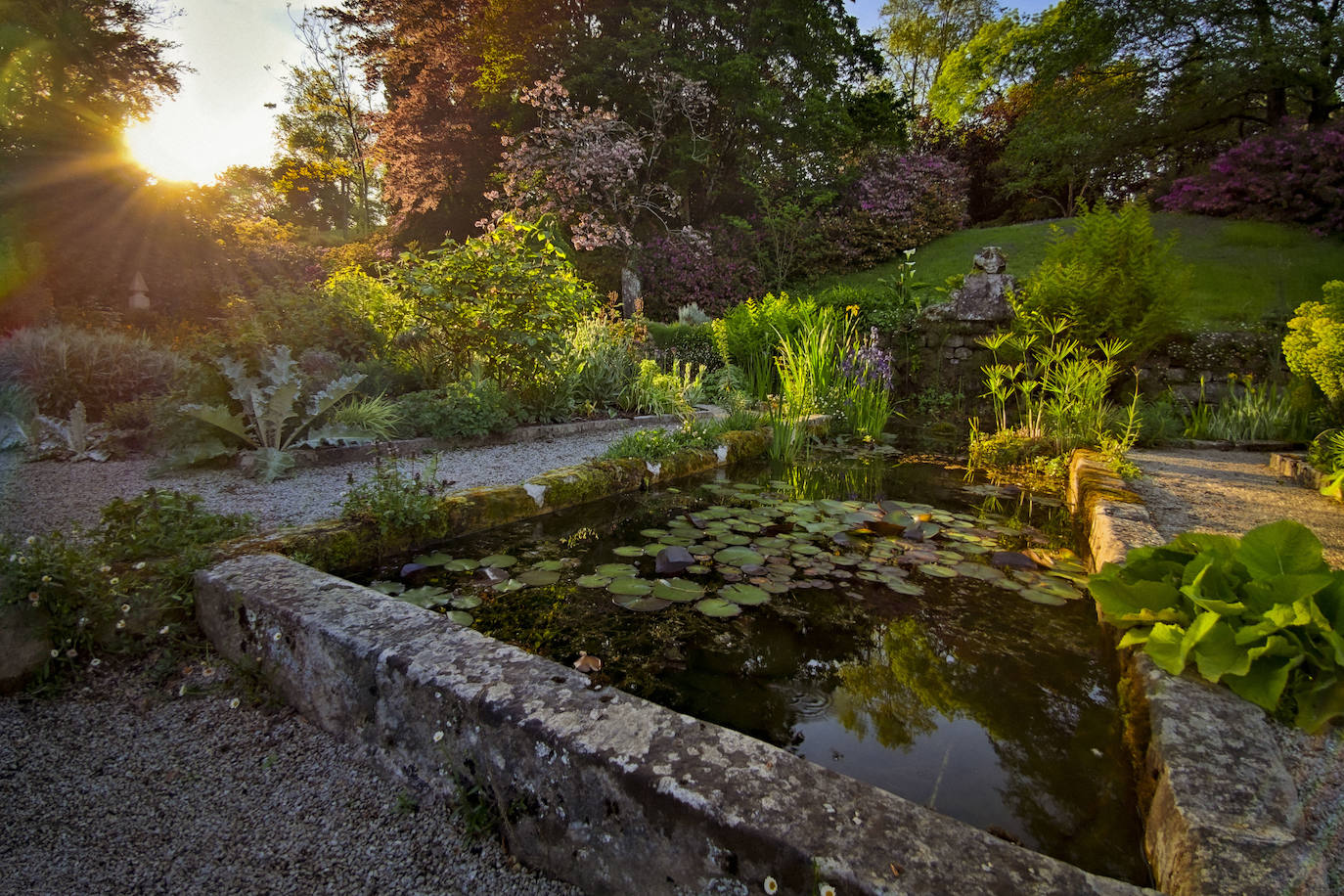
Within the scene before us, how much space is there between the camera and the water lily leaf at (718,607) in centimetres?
196

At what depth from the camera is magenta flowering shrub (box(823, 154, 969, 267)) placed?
1290 centimetres

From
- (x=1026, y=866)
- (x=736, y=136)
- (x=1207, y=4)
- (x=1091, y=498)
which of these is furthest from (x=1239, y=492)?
(x=1207, y=4)

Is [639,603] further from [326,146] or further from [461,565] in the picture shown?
[326,146]

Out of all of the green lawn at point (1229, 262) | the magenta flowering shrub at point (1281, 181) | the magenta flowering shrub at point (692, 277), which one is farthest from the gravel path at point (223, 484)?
the magenta flowering shrub at point (1281, 181)

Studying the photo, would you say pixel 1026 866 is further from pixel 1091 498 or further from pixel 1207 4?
pixel 1207 4

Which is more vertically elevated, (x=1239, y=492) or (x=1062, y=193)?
(x=1062, y=193)

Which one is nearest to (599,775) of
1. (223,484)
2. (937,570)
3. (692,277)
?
(937,570)

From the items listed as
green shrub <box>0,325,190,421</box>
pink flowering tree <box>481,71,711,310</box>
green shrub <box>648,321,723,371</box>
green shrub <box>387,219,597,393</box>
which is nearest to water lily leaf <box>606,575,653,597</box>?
green shrub <box>387,219,597,393</box>

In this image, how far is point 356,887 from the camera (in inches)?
39.6

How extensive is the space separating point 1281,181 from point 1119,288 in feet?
25.8

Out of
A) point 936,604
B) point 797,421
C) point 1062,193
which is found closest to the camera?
point 936,604

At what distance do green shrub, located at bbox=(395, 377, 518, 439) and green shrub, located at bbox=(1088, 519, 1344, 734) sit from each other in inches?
152

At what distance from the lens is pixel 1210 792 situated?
3.12 ft

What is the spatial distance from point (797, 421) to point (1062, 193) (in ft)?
49.7
